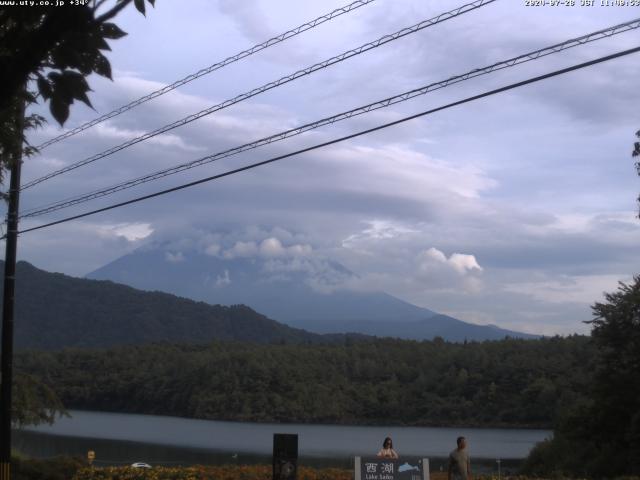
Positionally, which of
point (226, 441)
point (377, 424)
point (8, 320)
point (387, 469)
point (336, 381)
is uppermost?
point (336, 381)

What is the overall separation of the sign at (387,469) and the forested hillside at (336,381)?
63.9 meters

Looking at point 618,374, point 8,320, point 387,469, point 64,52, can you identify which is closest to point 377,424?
point 618,374

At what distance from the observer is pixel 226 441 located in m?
61.9

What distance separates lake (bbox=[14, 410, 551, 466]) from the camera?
44000 millimetres

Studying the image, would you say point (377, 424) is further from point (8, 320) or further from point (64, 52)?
point (64, 52)

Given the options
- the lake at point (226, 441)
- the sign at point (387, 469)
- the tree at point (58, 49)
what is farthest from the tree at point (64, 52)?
the lake at point (226, 441)

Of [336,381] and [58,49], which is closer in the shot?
[58,49]

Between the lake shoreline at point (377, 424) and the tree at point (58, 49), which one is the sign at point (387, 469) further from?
the lake shoreline at point (377, 424)

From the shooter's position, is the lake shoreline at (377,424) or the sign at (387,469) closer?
the sign at (387,469)

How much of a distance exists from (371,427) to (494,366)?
45.0 ft

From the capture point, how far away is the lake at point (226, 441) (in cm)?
4400

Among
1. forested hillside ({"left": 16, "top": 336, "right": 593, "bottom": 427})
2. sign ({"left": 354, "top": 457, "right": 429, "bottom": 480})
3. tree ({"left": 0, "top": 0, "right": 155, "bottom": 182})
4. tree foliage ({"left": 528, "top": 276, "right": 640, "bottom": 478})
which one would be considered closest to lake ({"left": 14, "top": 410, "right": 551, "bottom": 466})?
forested hillside ({"left": 16, "top": 336, "right": 593, "bottom": 427})

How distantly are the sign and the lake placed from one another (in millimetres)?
23259

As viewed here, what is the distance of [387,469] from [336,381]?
8674 centimetres
